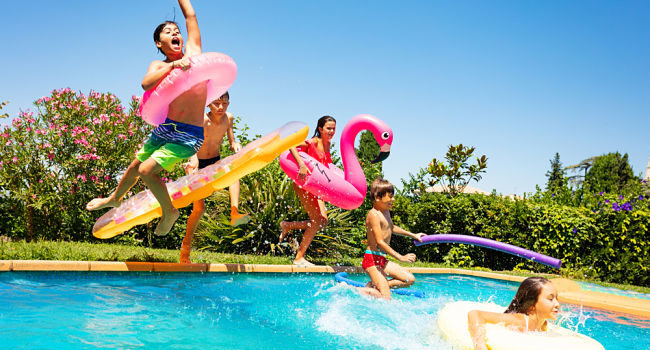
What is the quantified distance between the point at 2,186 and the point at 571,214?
1111 cm

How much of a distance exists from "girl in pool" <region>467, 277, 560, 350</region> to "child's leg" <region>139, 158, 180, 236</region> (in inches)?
103

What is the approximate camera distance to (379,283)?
5.38 metres

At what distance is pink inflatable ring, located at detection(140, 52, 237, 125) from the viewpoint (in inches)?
151

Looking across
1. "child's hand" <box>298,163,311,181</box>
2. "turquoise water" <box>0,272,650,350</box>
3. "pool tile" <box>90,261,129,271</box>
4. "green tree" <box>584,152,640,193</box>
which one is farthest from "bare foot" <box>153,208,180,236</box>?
"green tree" <box>584,152,640,193</box>

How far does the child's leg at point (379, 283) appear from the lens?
533 centimetres

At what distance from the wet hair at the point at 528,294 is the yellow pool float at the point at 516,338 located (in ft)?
0.68

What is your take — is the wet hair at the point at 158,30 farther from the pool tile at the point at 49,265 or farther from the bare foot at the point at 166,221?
the pool tile at the point at 49,265

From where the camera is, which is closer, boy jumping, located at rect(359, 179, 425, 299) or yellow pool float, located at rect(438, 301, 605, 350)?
yellow pool float, located at rect(438, 301, 605, 350)

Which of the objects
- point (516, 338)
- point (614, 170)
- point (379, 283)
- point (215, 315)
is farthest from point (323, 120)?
point (614, 170)

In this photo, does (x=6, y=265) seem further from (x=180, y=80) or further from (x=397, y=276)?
(x=397, y=276)

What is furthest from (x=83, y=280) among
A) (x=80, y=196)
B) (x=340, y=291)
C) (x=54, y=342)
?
(x=80, y=196)

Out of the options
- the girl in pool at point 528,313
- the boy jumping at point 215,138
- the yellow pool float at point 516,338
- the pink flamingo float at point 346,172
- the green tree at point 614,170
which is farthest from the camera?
the green tree at point 614,170

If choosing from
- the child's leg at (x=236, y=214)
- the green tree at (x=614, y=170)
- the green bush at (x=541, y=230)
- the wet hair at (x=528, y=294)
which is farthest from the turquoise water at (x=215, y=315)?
the green tree at (x=614, y=170)

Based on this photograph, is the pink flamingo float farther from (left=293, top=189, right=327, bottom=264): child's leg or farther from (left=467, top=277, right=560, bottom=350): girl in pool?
(left=467, top=277, right=560, bottom=350): girl in pool
